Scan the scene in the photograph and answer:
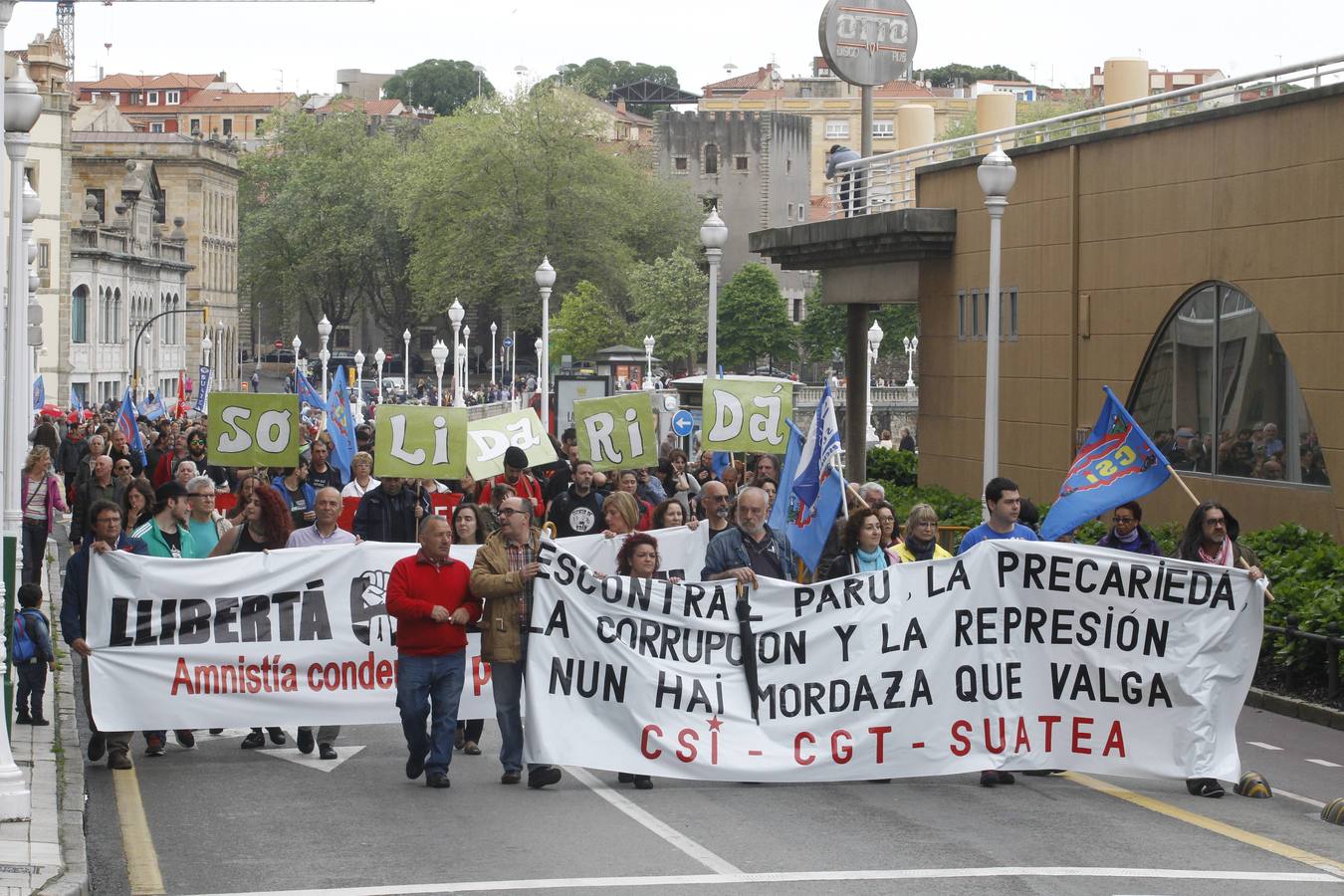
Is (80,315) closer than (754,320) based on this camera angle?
Yes

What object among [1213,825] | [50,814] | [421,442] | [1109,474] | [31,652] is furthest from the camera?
[421,442]

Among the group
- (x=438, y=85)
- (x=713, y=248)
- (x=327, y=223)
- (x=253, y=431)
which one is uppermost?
(x=438, y=85)

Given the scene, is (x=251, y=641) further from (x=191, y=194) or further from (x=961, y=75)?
(x=961, y=75)

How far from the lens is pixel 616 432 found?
20.5 m

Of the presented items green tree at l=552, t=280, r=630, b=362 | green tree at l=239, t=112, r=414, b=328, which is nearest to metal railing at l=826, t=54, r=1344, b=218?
green tree at l=552, t=280, r=630, b=362

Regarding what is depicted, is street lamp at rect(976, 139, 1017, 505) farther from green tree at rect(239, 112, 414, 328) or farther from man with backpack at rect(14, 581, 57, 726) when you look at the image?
green tree at rect(239, 112, 414, 328)

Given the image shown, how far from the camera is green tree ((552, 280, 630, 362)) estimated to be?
96125mm

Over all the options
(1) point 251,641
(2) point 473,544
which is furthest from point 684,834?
(2) point 473,544

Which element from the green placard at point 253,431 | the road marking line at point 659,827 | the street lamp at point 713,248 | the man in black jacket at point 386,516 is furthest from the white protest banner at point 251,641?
the street lamp at point 713,248

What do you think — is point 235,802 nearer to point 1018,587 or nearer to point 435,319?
point 1018,587

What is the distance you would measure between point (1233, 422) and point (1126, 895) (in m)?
13.8

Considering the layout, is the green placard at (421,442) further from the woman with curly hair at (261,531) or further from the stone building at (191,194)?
the stone building at (191,194)

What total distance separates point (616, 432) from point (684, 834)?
10.2 metres

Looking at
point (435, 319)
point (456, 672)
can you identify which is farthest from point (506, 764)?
point (435, 319)
